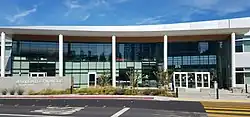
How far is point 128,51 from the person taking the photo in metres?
41.2

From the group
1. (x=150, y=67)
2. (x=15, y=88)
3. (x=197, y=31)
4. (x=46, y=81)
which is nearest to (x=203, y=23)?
(x=197, y=31)

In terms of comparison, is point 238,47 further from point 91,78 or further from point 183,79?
point 91,78

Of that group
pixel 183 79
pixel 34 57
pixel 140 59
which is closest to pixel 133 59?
pixel 140 59

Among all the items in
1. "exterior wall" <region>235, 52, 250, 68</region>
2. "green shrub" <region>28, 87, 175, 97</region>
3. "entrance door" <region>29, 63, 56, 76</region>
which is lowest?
"green shrub" <region>28, 87, 175, 97</region>

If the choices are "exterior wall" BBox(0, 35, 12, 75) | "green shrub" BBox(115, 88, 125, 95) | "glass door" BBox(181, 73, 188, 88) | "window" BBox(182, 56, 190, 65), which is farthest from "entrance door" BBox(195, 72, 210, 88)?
"exterior wall" BBox(0, 35, 12, 75)

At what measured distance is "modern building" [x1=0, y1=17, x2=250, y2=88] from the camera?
112 ft

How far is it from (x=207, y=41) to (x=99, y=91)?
59.2ft

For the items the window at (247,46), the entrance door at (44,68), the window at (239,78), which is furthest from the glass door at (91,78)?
the window at (247,46)

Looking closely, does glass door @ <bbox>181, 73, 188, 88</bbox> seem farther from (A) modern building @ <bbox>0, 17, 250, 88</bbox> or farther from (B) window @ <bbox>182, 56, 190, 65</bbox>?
(B) window @ <bbox>182, 56, 190, 65</bbox>

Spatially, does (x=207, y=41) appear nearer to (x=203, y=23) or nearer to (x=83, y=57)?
(x=203, y=23)

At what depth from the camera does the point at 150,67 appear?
1596 inches

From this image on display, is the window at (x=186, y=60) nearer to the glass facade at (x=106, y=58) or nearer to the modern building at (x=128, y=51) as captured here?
the glass facade at (x=106, y=58)

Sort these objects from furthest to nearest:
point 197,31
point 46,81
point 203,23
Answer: point 203,23
point 197,31
point 46,81

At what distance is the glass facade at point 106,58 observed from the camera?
3875 cm
